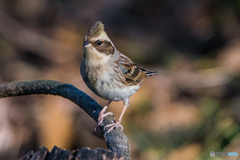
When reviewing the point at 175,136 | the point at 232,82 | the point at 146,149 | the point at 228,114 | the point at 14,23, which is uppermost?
the point at 14,23

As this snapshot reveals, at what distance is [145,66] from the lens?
24.9ft

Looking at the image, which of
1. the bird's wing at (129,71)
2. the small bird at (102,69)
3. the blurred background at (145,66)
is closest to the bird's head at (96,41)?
the small bird at (102,69)

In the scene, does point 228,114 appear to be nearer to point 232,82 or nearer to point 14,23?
point 232,82

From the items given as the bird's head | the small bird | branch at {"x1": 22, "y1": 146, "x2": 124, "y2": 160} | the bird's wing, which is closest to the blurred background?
the bird's wing

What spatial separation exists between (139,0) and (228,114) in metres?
5.43

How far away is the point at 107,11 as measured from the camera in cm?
939

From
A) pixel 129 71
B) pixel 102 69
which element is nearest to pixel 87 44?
pixel 102 69

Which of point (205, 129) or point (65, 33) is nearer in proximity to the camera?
point (205, 129)

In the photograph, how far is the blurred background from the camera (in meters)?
5.97

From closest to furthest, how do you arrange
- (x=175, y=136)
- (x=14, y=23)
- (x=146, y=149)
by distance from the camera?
(x=146, y=149) → (x=175, y=136) → (x=14, y=23)

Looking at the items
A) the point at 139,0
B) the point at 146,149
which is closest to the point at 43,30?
the point at 139,0

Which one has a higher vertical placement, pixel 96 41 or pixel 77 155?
pixel 96 41

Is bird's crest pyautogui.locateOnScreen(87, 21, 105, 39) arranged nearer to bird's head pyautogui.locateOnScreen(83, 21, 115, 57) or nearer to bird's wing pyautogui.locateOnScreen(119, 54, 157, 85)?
bird's head pyautogui.locateOnScreen(83, 21, 115, 57)

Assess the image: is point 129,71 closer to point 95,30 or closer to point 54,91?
point 95,30
